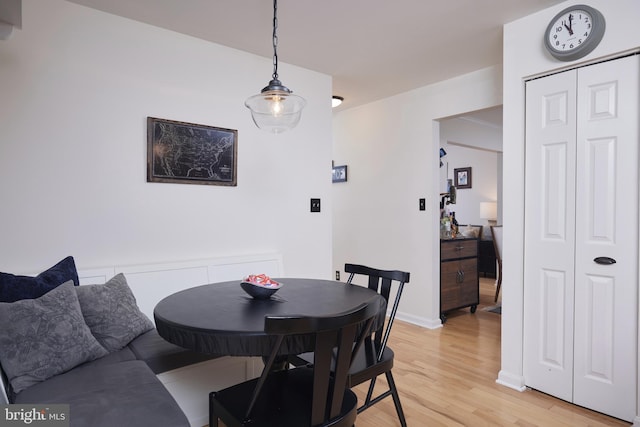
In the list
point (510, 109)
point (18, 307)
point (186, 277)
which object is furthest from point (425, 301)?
point (18, 307)

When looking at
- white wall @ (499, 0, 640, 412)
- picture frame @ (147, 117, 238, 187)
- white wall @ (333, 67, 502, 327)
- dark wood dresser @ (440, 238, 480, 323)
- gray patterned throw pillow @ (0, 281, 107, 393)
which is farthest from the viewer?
dark wood dresser @ (440, 238, 480, 323)

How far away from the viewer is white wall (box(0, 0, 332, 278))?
208 centimetres

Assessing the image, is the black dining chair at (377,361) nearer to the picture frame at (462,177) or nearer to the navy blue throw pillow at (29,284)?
the navy blue throw pillow at (29,284)

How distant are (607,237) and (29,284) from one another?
3.01 metres

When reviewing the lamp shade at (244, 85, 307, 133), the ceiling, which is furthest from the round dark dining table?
the ceiling

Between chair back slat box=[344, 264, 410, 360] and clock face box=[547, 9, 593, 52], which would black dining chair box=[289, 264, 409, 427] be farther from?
clock face box=[547, 9, 593, 52]

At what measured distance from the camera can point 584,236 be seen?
2.19 m

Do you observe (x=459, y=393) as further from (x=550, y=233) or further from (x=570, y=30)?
(x=570, y=30)

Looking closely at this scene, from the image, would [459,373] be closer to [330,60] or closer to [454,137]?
[330,60]

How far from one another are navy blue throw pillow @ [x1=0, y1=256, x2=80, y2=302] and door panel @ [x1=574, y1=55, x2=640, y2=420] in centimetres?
288

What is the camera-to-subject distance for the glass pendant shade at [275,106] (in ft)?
6.31

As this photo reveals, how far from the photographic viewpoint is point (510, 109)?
8.25 feet

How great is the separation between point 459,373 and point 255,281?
182 centimetres

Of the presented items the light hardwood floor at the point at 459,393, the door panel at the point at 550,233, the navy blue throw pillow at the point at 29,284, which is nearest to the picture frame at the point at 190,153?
the navy blue throw pillow at the point at 29,284
